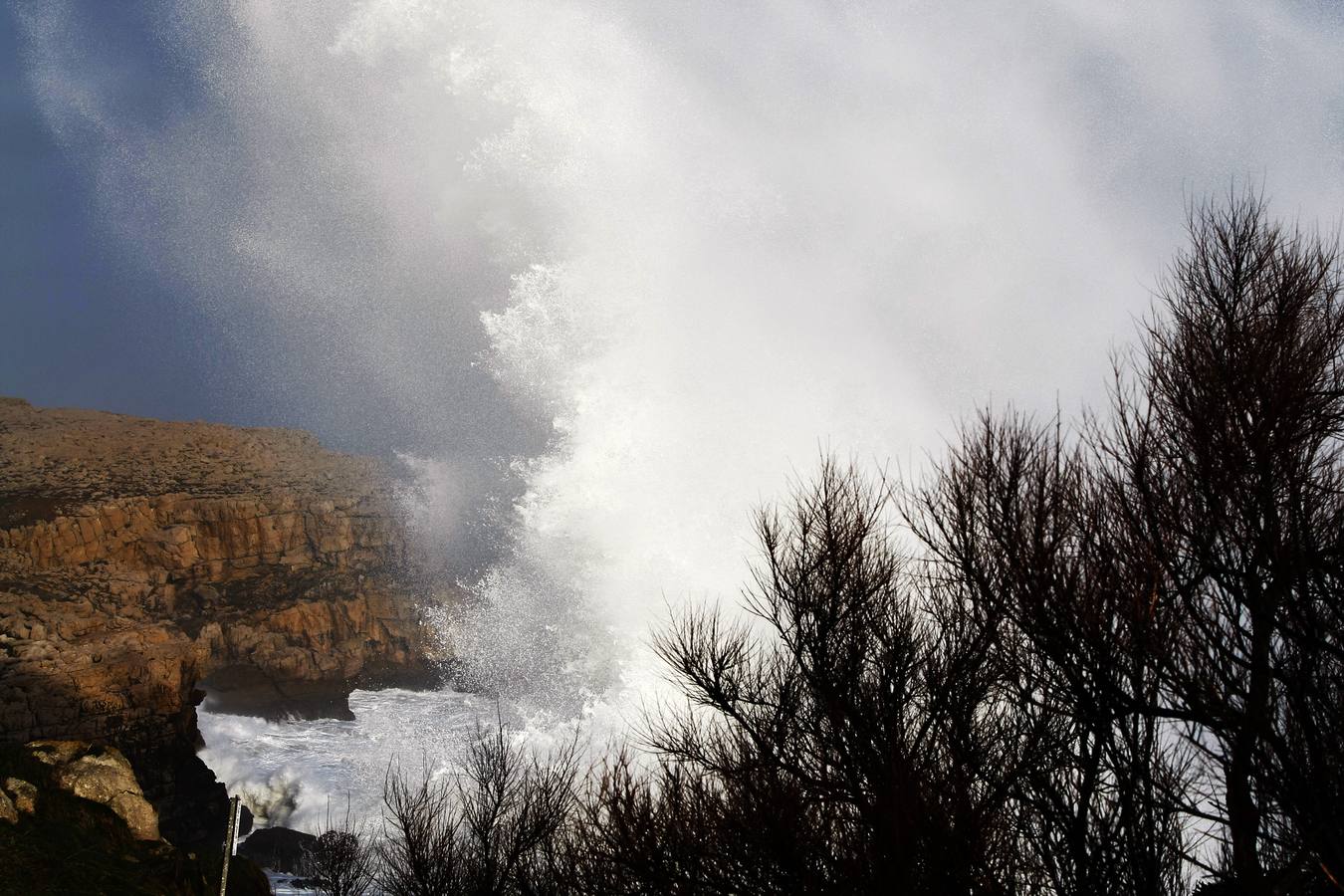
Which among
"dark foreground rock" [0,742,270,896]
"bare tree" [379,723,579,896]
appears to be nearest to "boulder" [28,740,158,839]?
"dark foreground rock" [0,742,270,896]

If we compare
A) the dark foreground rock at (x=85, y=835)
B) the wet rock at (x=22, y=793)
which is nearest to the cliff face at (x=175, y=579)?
the dark foreground rock at (x=85, y=835)

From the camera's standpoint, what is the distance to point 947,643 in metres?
7.82

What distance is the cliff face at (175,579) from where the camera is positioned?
37.3 meters

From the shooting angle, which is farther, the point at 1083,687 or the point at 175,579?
the point at 175,579

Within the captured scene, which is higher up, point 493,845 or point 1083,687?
point 1083,687

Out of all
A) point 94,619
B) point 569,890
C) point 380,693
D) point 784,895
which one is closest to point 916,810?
point 784,895

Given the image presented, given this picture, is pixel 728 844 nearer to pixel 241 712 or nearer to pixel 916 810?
pixel 916 810

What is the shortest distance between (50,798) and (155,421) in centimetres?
4767

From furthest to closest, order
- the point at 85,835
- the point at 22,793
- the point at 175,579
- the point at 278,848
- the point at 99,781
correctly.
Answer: the point at 175,579 < the point at 278,848 < the point at 99,781 < the point at 85,835 < the point at 22,793

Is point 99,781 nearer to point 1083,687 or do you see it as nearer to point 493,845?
point 493,845

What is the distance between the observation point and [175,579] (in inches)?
2185

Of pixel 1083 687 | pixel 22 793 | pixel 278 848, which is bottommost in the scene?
pixel 278 848

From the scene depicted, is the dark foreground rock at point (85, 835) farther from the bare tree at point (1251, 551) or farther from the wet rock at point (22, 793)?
the bare tree at point (1251, 551)

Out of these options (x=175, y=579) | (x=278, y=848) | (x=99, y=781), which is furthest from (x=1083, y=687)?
(x=175, y=579)
